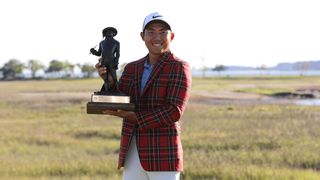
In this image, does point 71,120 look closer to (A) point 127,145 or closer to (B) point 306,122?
(B) point 306,122

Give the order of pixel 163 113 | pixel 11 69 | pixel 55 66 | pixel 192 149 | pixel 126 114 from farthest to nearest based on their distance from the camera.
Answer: pixel 55 66, pixel 11 69, pixel 192 149, pixel 126 114, pixel 163 113

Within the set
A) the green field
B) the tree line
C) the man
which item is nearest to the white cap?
the man

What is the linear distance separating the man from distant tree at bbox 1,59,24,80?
457 feet

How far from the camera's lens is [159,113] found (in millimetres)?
4086

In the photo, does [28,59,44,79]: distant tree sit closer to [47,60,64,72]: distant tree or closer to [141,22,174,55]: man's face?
[47,60,64,72]: distant tree

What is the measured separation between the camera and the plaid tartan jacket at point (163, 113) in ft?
13.5

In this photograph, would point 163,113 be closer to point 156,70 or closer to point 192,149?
point 156,70

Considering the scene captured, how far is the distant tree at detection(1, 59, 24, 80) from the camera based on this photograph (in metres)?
142

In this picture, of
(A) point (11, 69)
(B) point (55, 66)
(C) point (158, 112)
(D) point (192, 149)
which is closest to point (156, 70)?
(C) point (158, 112)

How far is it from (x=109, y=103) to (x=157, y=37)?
0.59 m

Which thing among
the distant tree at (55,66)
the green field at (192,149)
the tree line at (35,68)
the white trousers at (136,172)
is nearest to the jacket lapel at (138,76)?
the white trousers at (136,172)

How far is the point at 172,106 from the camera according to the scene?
4086 millimetres

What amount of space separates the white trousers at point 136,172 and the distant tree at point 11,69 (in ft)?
457

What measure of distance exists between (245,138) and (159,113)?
13.0m
